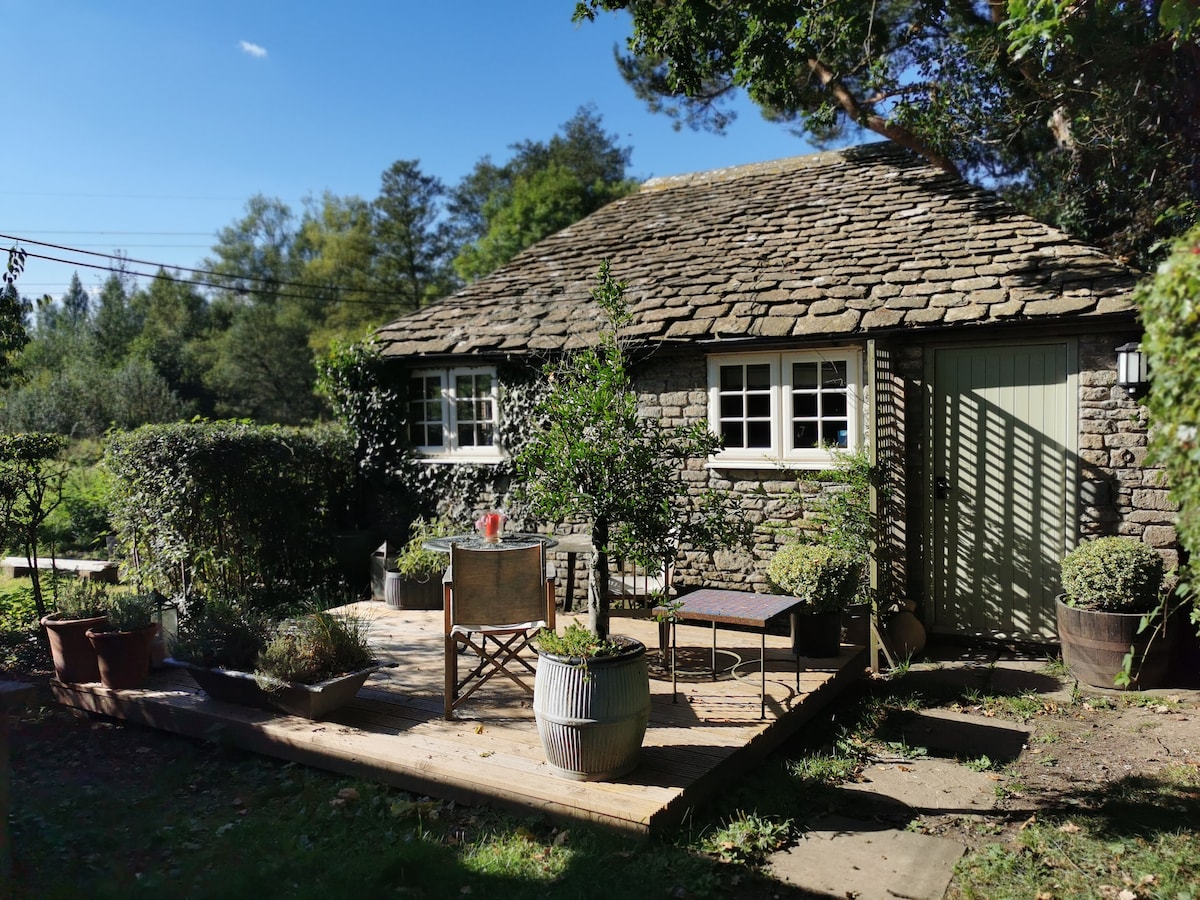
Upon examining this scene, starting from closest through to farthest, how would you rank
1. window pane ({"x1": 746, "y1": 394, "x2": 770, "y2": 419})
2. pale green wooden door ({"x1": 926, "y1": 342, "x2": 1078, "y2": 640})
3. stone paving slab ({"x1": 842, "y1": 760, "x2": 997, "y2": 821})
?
1. stone paving slab ({"x1": 842, "y1": 760, "x2": 997, "y2": 821})
2. pale green wooden door ({"x1": 926, "y1": 342, "x2": 1078, "y2": 640})
3. window pane ({"x1": 746, "y1": 394, "x2": 770, "y2": 419})

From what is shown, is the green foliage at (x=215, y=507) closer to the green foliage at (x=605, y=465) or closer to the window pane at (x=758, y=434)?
the green foliage at (x=605, y=465)

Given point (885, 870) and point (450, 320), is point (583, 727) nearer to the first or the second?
point (885, 870)

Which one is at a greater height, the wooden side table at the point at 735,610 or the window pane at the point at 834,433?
the window pane at the point at 834,433

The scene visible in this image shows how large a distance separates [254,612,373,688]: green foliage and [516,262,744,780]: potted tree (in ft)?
4.98

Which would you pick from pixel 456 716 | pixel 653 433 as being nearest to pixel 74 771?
pixel 456 716

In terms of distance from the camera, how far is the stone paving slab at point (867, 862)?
356cm

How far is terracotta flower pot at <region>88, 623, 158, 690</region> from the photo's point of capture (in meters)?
5.65

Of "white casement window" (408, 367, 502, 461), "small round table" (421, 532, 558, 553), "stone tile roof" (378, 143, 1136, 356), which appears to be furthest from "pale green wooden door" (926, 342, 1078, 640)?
"white casement window" (408, 367, 502, 461)

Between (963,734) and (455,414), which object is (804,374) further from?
(455,414)

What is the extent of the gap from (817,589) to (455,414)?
205 inches

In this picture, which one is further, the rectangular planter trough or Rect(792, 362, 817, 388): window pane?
Rect(792, 362, 817, 388): window pane

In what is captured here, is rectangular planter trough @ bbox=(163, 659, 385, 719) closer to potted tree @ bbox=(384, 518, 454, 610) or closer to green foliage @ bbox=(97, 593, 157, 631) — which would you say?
green foliage @ bbox=(97, 593, 157, 631)

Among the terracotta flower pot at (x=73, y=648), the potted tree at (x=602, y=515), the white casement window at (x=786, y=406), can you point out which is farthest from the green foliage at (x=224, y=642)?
the white casement window at (x=786, y=406)

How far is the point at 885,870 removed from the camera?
12.2 feet
